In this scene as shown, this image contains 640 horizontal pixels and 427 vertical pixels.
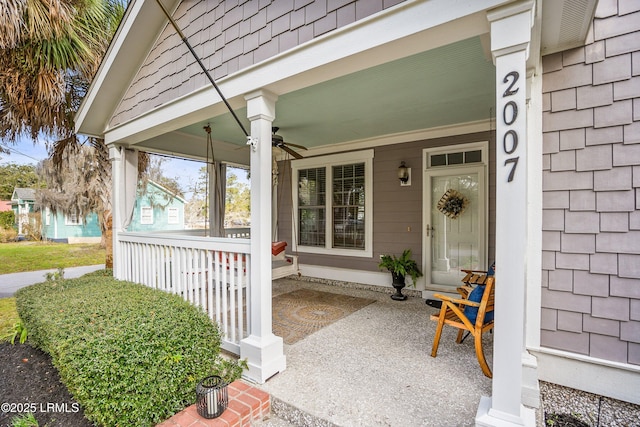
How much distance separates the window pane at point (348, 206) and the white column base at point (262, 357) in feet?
10.9

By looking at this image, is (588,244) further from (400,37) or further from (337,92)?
(337,92)

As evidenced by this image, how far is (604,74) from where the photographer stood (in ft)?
7.38

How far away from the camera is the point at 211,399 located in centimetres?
193

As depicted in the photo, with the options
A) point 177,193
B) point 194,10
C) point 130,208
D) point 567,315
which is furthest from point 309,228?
point 177,193

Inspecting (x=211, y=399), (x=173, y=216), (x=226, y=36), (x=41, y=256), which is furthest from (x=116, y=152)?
(x=173, y=216)

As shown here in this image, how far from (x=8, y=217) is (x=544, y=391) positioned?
20355 millimetres

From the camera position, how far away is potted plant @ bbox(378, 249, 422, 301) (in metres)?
4.83

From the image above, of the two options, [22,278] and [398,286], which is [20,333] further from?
[22,278]

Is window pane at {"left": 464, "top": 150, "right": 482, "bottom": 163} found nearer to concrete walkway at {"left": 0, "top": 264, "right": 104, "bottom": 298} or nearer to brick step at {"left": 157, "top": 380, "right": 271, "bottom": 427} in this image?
brick step at {"left": 157, "top": 380, "right": 271, "bottom": 427}

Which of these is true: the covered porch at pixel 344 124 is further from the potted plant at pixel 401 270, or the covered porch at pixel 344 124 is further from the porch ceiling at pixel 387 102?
the potted plant at pixel 401 270

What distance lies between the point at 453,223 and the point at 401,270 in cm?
109

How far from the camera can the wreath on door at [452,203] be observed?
15.2 feet

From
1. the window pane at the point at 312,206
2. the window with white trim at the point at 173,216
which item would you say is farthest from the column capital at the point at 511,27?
the window with white trim at the point at 173,216

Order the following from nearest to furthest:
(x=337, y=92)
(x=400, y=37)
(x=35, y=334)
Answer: (x=400, y=37)
(x=35, y=334)
(x=337, y=92)
